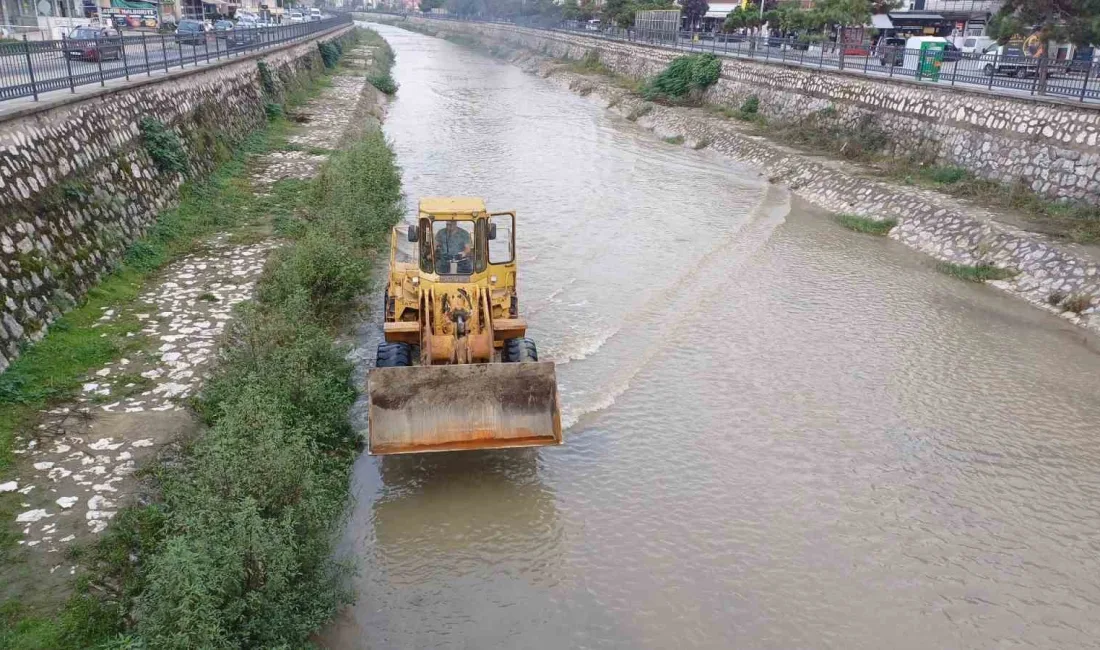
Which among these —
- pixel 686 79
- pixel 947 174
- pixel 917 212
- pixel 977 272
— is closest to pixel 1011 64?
pixel 947 174

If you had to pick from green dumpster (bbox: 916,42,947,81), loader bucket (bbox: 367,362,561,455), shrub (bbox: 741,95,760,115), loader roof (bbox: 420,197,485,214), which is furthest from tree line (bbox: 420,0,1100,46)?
loader bucket (bbox: 367,362,561,455)

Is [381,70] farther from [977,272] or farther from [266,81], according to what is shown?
[977,272]

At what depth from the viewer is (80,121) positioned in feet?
39.6

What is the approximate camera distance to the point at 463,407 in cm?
826

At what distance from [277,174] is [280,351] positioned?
1092 cm

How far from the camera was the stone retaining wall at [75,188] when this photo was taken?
9.03 meters

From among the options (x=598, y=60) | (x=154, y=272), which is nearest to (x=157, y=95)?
(x=154, y=272)

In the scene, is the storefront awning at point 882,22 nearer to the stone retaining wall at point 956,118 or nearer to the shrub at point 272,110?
the stone retaining wall at point 956,118

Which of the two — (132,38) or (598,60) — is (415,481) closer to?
(132,38)

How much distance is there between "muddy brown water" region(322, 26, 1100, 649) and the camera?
23.1 feet

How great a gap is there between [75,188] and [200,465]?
640 centimetres

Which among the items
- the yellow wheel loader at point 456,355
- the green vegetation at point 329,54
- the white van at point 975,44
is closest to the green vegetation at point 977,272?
the yellow wheel loader at point 456,355

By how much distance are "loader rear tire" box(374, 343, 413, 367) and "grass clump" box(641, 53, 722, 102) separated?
2846 centimetres

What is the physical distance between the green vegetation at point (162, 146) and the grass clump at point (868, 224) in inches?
590
